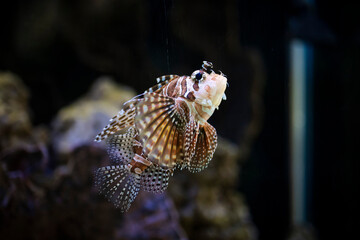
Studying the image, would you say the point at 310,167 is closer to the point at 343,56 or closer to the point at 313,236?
the point at 313,236

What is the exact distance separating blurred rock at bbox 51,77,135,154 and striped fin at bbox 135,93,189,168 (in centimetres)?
181

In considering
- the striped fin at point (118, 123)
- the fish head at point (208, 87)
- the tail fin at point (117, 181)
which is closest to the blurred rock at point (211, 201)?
the tail fin at point (117, 181)

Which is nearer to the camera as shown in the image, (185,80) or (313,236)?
(185,80)

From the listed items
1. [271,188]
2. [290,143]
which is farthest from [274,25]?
[290,143]

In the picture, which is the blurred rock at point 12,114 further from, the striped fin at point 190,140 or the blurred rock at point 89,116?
the striped fin at point 190,140

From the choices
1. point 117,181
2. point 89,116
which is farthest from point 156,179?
point 89,116

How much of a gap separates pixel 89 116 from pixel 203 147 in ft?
8.78

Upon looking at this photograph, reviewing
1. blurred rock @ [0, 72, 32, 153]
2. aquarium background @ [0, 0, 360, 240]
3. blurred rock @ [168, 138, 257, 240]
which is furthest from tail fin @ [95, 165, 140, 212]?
blurred rock @ [168, 138, 257, 240]

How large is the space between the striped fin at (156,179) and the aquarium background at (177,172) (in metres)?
1.09

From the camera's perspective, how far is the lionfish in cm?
144

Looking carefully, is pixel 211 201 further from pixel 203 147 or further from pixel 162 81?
pixel 162 81

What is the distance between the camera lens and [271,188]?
5527 mm

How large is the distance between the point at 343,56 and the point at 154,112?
473 cm

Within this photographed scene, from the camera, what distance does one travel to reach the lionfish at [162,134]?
56.7 inches
